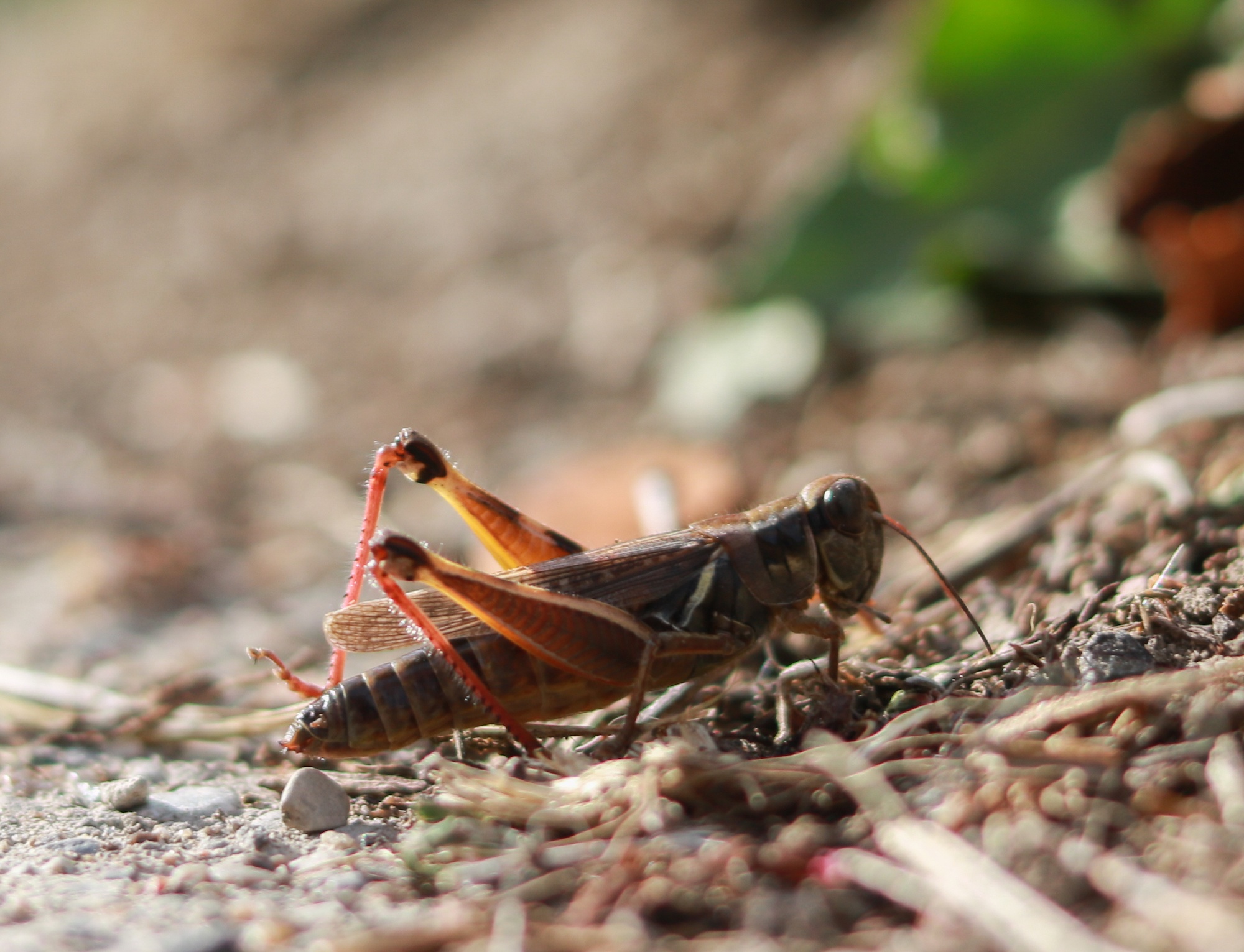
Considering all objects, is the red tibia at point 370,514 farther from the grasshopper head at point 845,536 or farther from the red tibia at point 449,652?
the grasshopper head at point 845,536

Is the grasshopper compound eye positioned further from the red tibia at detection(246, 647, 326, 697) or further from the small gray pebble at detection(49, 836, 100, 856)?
the small gray pebble at detection(49, 836, 100, 856)

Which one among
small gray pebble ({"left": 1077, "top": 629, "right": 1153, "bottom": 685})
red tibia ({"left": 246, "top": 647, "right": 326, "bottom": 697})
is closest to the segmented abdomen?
red tibia ({"left": 246, "top": 647, "right": 326, "bottom": 697})

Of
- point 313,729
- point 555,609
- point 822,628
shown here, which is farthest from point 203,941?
point 822,628

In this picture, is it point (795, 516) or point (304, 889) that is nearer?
point (304, 889)

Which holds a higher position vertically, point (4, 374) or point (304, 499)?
point (4, 374)

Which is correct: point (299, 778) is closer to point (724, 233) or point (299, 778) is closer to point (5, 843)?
point (5, 843)

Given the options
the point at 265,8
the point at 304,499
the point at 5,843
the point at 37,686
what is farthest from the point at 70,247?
the point at 5,843

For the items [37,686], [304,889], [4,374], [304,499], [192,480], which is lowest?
[304,889]

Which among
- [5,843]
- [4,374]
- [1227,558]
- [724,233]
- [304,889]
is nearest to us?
[304,889]
